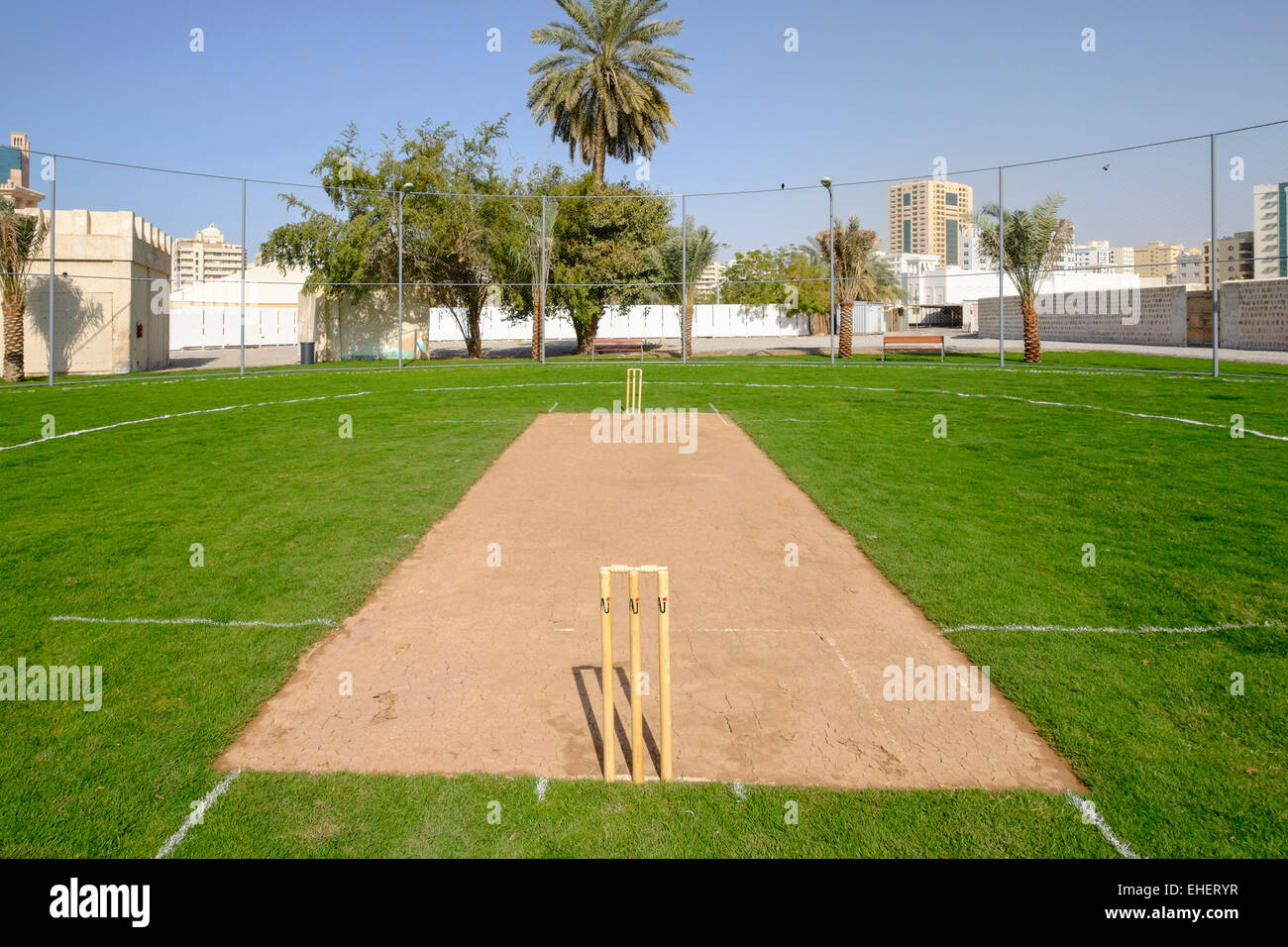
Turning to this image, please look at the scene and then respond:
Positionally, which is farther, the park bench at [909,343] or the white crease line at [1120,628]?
the park bench at [909,343]

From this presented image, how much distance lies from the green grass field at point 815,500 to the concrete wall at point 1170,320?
26335 millimetres

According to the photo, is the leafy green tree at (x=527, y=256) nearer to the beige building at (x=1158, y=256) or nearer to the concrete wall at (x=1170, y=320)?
the beige building at (x=1158, y=256)

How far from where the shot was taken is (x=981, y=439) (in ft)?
49.0

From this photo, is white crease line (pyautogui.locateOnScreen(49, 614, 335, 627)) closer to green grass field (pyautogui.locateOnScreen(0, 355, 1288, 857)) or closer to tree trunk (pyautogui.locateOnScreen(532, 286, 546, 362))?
green grass field (pyautogui.locateOnScreen(0, 355, 1288, 857))

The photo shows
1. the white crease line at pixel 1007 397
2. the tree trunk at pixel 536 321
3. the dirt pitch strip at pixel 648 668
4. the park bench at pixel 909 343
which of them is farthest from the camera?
the tree trunk at pixel 536 321

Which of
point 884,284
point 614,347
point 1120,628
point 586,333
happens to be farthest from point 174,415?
point 884,284

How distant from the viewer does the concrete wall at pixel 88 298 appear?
109 feet

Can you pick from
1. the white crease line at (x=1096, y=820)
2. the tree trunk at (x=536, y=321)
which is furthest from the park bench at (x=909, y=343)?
the white crease line at (x=1096, y=820)

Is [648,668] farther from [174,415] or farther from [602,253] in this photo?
[602,253]

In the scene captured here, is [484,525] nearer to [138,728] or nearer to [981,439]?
[138,728]

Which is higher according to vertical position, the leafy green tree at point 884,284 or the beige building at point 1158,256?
the leafy green tree at point 884,284

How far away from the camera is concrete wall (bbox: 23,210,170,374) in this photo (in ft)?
109
